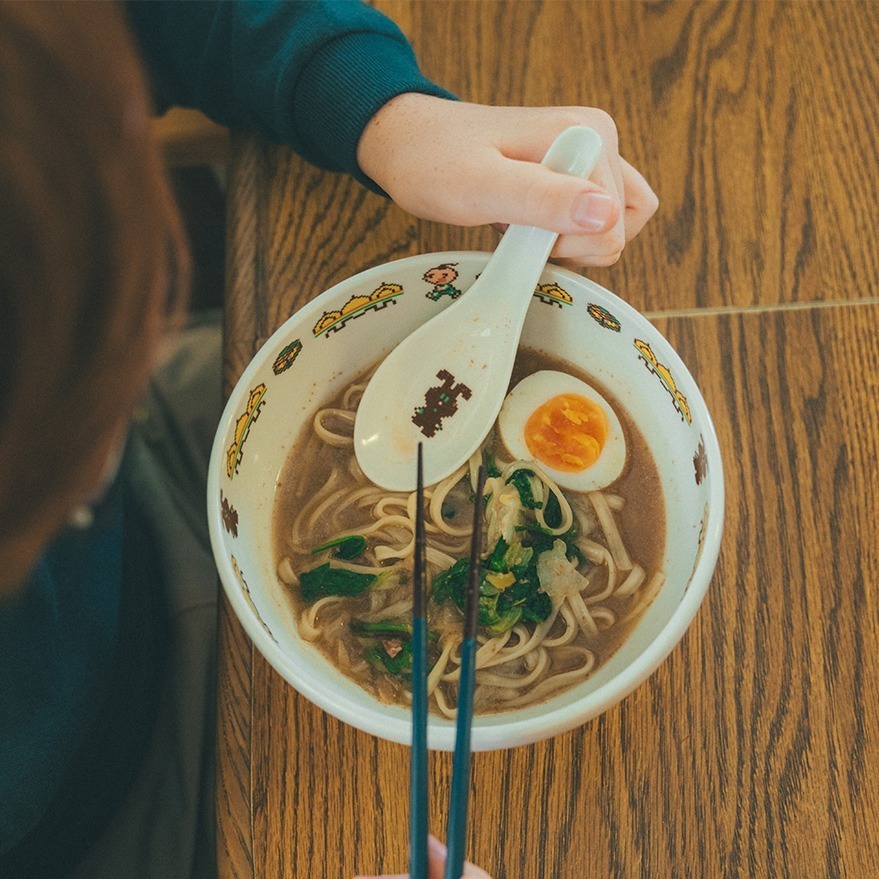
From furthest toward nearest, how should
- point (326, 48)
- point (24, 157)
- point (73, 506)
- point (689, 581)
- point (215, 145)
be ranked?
point (215, 145)
point (326, 48)
point (689, 581)
point (73, 506)
point (24, 157)

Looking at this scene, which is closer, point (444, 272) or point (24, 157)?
point (24, 157)

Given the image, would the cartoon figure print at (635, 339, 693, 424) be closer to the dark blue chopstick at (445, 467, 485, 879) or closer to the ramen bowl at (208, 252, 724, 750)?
the ramen bowl at (208, 252, 724, 750)

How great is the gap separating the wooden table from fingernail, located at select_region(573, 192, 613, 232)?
0.69 ft

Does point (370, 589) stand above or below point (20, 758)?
above

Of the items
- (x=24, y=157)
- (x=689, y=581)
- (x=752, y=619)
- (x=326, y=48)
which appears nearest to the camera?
(x=24, y=157)

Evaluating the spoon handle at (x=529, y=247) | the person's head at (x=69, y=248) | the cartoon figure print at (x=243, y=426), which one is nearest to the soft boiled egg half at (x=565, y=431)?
the spoon handle at (x=529, y=247)

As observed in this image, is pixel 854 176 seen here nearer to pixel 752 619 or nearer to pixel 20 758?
pixel 752 619

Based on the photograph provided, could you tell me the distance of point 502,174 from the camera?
882mm

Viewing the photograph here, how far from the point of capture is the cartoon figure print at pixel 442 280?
0.94 metres

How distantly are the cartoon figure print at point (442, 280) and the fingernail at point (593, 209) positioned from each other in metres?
0.16

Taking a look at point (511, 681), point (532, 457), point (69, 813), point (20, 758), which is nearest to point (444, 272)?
point (532, 457)

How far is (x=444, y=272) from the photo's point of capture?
946 millimetres

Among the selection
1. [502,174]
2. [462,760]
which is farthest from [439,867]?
[502,174]

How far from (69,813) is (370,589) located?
1.79ft
